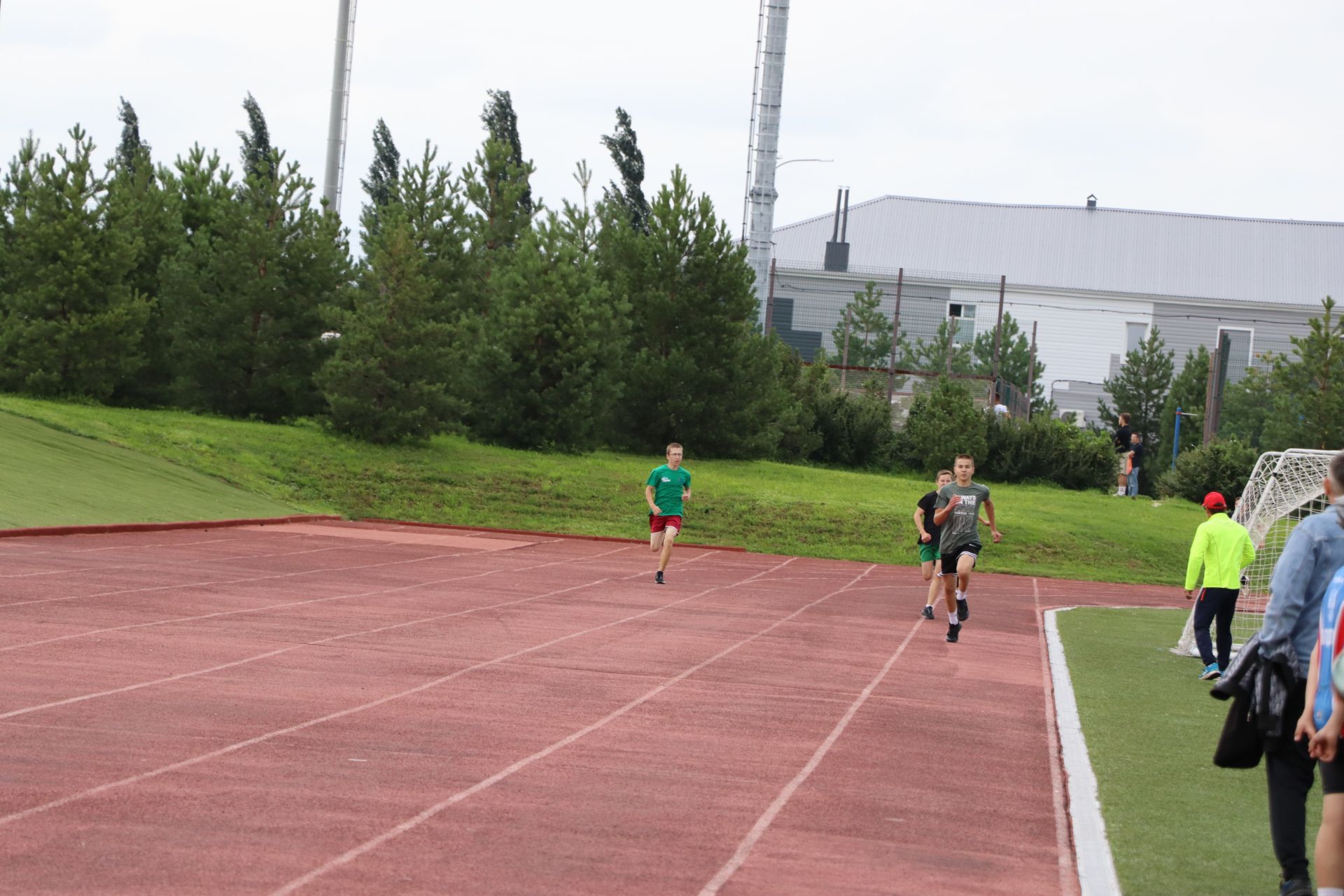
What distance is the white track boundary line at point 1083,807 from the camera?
5.98 m

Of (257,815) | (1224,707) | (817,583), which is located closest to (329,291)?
(817,583)

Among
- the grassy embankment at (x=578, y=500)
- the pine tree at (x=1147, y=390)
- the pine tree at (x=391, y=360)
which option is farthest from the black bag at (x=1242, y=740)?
the pine tree at (x=1147, y=390)

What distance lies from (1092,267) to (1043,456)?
44.7 metres

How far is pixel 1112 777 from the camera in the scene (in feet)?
26.4

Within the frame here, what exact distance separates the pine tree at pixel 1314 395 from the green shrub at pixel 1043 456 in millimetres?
4970

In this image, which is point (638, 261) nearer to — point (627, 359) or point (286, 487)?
point (627, 359)

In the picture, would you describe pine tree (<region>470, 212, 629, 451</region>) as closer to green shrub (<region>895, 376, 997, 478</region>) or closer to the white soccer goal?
green shrub (<region>895, 376, 997, 478</region>)

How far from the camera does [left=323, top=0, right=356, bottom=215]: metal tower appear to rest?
129 ft

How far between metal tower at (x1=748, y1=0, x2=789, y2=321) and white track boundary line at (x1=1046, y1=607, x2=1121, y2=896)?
2719 cm

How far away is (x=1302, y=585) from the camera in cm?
561

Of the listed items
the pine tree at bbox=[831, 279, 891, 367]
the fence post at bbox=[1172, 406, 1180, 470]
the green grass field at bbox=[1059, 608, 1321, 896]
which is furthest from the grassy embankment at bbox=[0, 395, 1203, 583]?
the pine tree at bbox=[831, 279, 891, 367]

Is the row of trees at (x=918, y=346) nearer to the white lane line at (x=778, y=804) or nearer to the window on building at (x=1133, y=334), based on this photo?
the window on building at (x=1133, y=334)

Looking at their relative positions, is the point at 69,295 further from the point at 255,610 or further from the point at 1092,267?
the point at 1092,267

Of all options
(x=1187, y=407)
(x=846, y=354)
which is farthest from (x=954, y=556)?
(x=1187, y=407)
